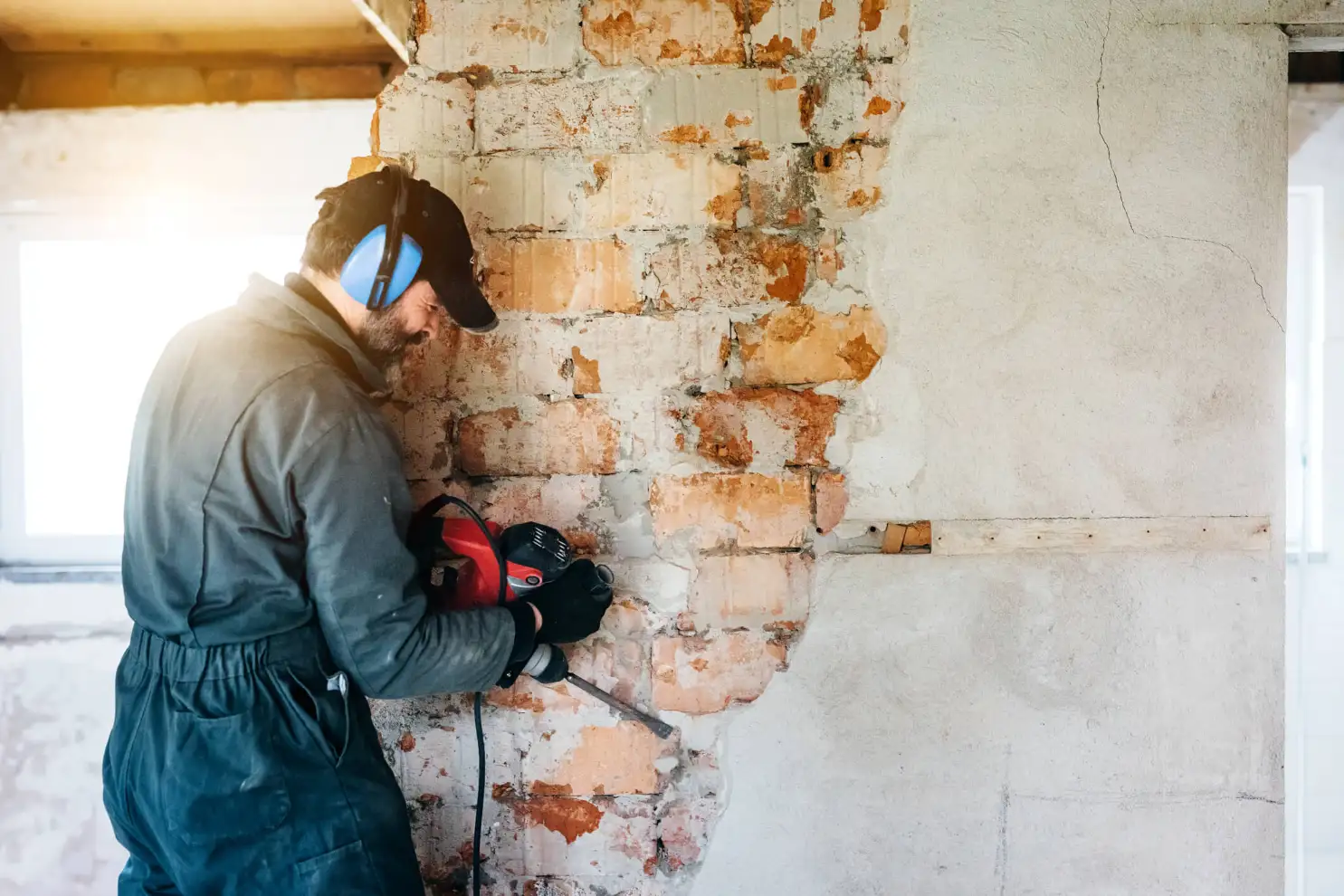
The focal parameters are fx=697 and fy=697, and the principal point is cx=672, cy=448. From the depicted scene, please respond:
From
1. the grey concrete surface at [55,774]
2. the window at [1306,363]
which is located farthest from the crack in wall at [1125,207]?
the grey concrete surface at [55,774]

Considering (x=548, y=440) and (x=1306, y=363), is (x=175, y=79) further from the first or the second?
(x=1306, y=363)

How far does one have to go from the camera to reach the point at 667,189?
3.67 feet

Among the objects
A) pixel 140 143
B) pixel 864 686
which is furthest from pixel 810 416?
pixel 140 143

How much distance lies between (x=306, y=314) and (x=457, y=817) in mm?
829

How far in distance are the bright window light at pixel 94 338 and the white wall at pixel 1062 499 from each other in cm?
164

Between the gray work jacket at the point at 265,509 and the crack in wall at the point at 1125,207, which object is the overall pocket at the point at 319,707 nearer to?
the gray work jacket at the point at 265,509

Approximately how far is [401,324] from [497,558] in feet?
1.19

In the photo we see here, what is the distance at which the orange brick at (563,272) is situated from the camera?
1.12 meters

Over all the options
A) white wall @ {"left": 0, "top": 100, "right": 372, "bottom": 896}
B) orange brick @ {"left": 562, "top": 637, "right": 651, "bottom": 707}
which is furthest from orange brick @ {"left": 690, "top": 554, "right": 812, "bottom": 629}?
white wall @ {"left": 0, "top": 100, "right": 372, "bottom": 896}

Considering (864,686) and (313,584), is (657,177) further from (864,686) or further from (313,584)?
(864,686)

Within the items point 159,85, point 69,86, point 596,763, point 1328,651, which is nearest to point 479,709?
point 596,763

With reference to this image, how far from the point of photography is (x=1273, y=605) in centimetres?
114

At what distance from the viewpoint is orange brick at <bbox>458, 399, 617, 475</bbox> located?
1.13 meters

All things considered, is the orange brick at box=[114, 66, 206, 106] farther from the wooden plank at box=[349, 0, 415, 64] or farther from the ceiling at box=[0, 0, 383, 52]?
the wooden plank at box=[349, 0, 415, 64]
